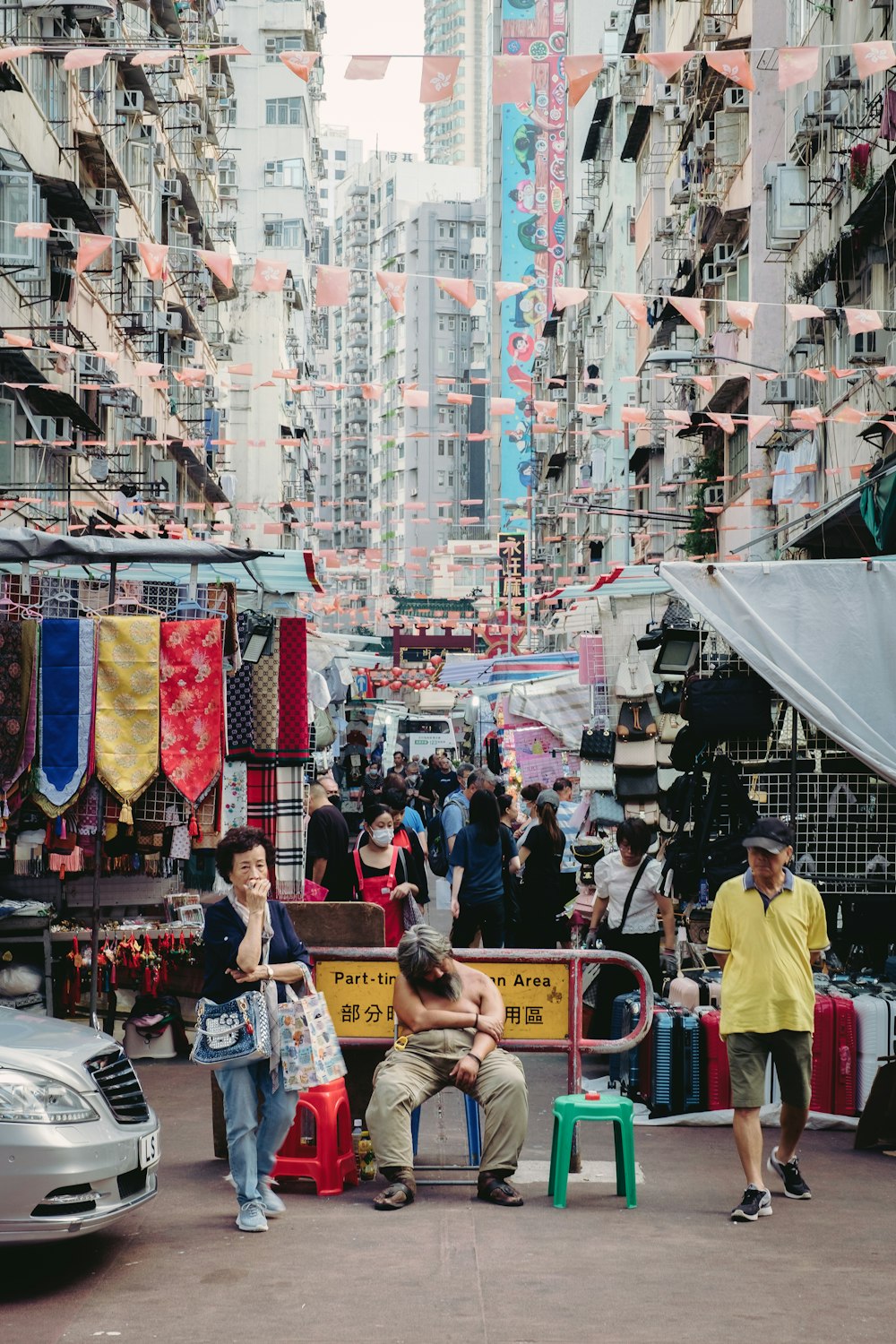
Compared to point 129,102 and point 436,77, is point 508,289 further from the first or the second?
point 129,102

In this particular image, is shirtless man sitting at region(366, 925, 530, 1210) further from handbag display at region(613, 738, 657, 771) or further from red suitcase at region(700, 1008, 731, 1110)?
handbag display at region(613, 738, 657, 771)

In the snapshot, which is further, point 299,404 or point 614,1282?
point 299,404

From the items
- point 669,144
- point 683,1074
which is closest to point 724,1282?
point 683,1074

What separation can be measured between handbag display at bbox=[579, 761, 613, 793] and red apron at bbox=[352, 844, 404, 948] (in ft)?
12.2

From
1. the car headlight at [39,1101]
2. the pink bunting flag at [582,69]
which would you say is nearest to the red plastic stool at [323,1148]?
the car headlight at [39,1101]

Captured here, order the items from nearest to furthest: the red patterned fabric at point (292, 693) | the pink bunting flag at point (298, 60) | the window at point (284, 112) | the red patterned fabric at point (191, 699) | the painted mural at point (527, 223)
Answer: the red patterned fabric at point (191, 699) < the red patterned fabric at point (292, 693) < the pink bunting flag at point (298, 60) < the window at point (284, 112) < the painted mural at point (527, 223)

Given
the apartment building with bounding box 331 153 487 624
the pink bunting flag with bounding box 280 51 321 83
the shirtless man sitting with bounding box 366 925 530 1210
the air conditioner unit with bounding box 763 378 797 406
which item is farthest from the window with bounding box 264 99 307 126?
the shirtless man sitting with bounding box 366 925 530 1210

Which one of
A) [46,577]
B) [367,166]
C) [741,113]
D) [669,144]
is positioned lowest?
[46,577]

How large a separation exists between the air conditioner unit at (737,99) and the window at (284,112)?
55.7 metres

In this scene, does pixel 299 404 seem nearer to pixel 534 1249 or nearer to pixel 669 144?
pixel 669 144

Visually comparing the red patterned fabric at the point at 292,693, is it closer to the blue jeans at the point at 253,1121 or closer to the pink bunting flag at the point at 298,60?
the pink bunting flag at the point at 298,60

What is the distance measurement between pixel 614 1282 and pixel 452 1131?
322 cm

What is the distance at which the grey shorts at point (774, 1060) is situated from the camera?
775cm

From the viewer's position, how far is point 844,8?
21.1 metres
